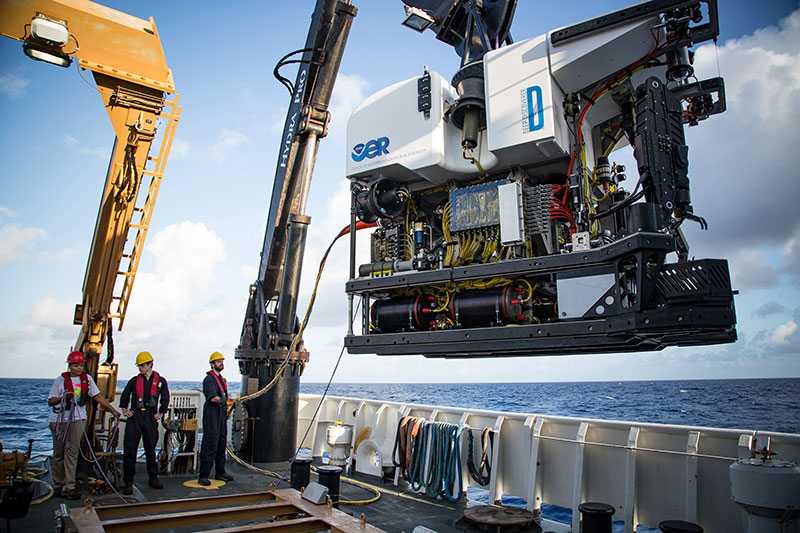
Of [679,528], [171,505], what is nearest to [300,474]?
[171,505]

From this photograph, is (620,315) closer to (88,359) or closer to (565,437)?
(565,437)

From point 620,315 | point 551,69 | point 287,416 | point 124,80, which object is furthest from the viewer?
point 287,416

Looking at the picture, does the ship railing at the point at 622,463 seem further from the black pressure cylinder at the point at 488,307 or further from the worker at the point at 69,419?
the worker at the point at 69,419

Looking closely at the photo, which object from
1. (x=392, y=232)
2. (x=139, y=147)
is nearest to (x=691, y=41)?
(x=392, y=232)

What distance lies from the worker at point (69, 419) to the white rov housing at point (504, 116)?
179 inches

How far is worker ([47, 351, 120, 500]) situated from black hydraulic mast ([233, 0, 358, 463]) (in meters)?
2.21

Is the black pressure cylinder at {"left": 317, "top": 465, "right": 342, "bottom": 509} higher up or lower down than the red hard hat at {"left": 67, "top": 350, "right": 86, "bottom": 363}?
lower down

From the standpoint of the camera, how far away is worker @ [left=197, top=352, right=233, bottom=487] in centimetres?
719

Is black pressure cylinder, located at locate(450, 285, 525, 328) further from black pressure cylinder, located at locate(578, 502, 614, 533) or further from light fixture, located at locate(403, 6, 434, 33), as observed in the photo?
light fixture, located at locate(403, 6, 434, 33)

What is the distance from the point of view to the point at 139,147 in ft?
24.2

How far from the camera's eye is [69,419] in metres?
6.46

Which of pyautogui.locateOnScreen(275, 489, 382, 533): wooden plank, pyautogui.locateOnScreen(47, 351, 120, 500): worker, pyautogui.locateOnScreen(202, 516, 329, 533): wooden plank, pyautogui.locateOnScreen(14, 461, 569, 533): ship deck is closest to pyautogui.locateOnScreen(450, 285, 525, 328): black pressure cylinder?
pyautogui.locateOnScreen(275, 489, 382, 533): wooden plank

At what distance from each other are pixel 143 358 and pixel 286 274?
7.90 ft

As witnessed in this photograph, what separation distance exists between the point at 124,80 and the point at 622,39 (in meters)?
6.40
